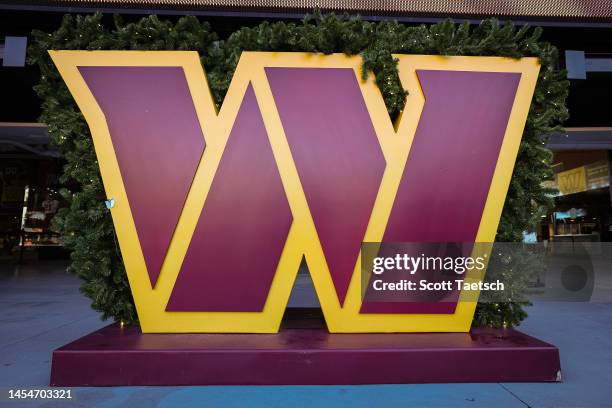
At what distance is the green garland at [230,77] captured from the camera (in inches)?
130

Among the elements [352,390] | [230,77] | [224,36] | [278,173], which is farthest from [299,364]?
[224,36]

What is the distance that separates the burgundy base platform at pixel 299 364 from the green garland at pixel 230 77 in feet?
2.25

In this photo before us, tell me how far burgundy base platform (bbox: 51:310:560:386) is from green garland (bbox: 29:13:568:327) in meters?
0.69

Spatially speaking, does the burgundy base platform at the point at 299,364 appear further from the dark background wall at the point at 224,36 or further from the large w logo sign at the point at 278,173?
the dark background wall at the point at 224,36

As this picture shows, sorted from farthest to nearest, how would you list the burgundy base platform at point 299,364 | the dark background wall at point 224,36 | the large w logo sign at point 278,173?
the dark background wall at point 224,36
the large w logo sign at point 278,173
the burgundy base platform at point 299,364

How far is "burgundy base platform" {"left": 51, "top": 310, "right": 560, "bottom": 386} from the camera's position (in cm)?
269

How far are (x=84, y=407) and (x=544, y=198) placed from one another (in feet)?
13.2

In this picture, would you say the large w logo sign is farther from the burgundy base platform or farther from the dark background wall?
the dark background wall

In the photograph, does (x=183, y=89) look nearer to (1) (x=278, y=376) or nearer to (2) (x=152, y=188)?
(2) (x=152, y=188)

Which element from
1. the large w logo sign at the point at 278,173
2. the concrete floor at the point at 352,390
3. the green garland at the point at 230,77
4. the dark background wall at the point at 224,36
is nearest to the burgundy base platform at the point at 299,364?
the concrete floor at the point at 352,390

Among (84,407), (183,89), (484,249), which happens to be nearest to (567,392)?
(484,249)

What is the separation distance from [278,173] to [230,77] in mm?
995

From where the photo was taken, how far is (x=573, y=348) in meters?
3.73

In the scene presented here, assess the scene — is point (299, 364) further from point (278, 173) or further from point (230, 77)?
point (230, 77)
